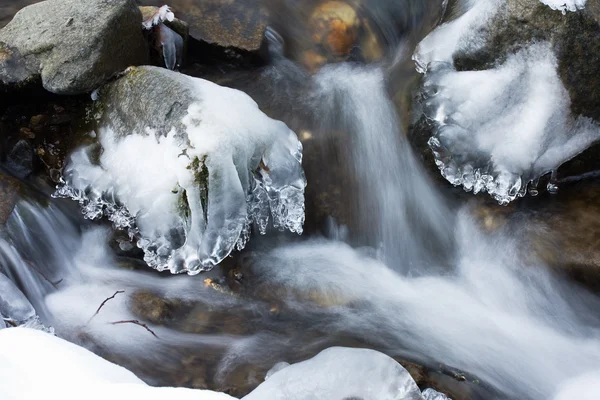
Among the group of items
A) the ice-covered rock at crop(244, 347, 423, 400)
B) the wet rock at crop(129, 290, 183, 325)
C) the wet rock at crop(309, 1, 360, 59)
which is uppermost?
the wet rock at crop(309, 1, 360, 59)

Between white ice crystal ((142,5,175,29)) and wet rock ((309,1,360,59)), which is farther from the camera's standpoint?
wet rock ((309,1,360,59))

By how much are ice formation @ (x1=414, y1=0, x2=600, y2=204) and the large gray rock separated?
7.27 ft

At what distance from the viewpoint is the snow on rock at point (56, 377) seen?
2.09 meters

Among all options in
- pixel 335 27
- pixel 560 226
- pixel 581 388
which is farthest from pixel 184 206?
pixel 581 388

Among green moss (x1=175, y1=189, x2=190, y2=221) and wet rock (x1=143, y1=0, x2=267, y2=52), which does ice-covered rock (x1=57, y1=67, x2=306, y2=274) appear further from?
Answer: wet rock (x1=143, y1=0, x2=267, y2=52)

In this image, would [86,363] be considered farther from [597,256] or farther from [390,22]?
[390,22]

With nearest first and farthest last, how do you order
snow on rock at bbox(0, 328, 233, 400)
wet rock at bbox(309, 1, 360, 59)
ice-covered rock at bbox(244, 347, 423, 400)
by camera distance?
snow on rock at bbox(0, 328, 233, 400) → ice-covered rock at bbox(244, 347, 423, 400) → wet rock at bbox(309, 1, 360, 59)

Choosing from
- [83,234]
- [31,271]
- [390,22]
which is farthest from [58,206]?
[390,22]

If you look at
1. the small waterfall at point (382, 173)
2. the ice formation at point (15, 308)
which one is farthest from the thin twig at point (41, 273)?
the small waterfall at point (382, 173)

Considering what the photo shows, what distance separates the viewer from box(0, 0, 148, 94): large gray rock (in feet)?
12.2

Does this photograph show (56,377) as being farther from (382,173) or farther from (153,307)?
(382,173)

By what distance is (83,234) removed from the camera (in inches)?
150

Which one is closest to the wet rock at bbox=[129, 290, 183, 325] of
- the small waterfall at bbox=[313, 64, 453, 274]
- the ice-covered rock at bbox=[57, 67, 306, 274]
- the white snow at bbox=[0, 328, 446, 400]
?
the ice-covered rock at bbox=[57, 67, 306, 274]

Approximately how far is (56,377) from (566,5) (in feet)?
11.4
